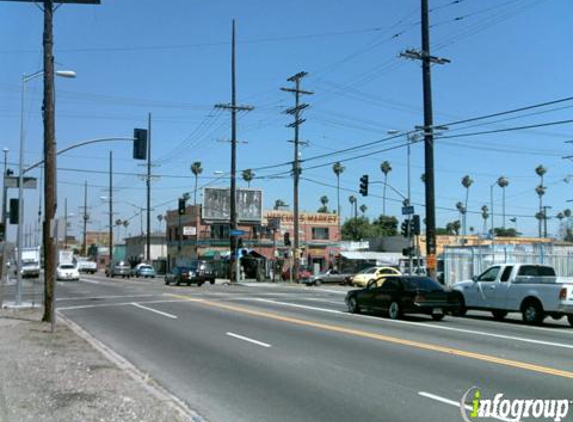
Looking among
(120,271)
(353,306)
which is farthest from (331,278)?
(353,306)

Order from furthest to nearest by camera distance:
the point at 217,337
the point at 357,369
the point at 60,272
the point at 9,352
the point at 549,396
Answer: the point at 60,272
the point at 217,337
the point at 9,352
the point at 357,369
the point at 549,396

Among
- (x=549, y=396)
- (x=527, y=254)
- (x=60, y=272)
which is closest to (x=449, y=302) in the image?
(x=549, y=396)

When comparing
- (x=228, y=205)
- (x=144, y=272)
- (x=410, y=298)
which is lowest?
(x=144, y=272)

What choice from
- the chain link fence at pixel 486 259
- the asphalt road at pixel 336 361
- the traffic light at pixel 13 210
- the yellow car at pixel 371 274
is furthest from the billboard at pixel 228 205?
the asphalt road at pixel 336 361

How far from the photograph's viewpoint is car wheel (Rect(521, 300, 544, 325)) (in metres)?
18.9

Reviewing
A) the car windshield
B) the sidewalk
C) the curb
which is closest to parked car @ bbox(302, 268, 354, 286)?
the car windshield

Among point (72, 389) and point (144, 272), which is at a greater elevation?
point (72, 389)

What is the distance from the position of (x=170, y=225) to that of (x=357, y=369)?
7557 centimetres

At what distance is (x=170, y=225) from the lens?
3322 inches

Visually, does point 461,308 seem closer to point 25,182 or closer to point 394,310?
point 394,310

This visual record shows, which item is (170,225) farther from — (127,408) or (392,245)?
(127,408)

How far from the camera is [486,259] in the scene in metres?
39.8

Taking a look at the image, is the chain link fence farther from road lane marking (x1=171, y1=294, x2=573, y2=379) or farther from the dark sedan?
road lane marking (x1=171, y1=294, x2=573, y2=379)

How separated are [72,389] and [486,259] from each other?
34854mm
